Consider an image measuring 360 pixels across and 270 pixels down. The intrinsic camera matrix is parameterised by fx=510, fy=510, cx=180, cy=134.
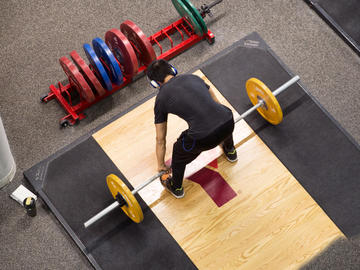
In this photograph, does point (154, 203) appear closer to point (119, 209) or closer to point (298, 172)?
point (119, 209)

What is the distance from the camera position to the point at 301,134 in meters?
3.81

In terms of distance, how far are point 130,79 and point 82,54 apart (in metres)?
0.50

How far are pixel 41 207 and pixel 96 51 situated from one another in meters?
1.21

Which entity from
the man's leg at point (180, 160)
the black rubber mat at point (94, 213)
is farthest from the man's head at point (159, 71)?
the black rubber mat at point (94, 213)

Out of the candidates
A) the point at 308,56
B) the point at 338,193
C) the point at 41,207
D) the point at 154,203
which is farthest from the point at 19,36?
the point at 338,193

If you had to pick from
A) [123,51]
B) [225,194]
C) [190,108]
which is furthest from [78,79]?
[225,194]

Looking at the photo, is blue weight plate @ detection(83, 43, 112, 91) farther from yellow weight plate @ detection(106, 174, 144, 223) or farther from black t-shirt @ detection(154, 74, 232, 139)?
black t-shirt @ detection(154, 74, 232, 139)

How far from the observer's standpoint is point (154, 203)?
3.57 m

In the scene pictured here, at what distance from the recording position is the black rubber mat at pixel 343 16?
165 inches

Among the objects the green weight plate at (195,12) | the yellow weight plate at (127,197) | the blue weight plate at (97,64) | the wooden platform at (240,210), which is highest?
the blue weight plate at (97,64)

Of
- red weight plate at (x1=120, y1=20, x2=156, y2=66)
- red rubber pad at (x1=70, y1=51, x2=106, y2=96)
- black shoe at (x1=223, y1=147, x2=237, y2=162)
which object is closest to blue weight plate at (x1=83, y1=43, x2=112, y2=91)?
red rubber pad at (x1=70, y1=51, x2=106, y2=96)

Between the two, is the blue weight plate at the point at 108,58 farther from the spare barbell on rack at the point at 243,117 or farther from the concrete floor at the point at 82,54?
the spare barbell on rack at the point at 243,117

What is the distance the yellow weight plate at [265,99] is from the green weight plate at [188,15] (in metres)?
0.59

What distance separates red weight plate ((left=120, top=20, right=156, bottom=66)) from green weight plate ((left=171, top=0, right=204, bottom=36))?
1.25ft
